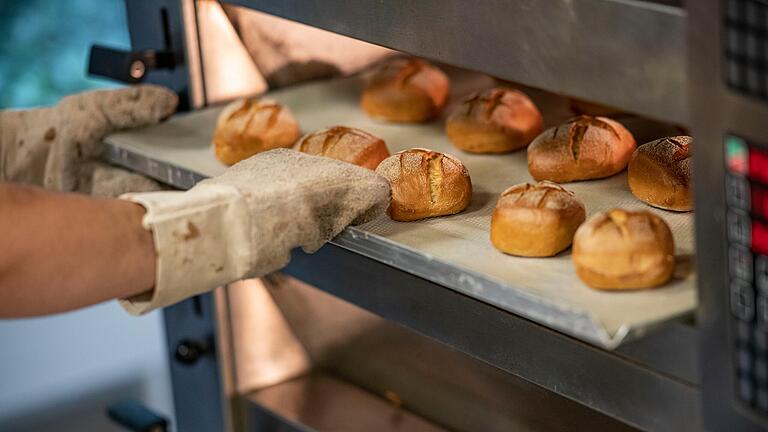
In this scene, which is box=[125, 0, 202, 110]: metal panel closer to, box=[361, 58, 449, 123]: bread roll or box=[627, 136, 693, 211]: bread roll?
box=[361, 58, 449, 123]: bread roll

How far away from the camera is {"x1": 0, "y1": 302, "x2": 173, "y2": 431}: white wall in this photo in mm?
3143

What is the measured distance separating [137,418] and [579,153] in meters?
1.05

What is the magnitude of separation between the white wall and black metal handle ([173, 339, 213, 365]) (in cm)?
127

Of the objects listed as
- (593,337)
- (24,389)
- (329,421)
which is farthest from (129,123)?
(24,389)

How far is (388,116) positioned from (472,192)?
0.38 m

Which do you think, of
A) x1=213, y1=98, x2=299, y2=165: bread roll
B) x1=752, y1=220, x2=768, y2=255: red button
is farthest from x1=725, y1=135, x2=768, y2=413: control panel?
x1=213, y1=98, x2=299, y2=165: bread roll

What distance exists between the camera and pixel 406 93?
1.82 m

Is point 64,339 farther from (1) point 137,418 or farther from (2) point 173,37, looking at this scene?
(2) point 173,37

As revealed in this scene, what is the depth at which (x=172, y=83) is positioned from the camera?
1.96m

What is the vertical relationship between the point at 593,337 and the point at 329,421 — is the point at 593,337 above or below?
above

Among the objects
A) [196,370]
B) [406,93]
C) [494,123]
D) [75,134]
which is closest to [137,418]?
[196,370]

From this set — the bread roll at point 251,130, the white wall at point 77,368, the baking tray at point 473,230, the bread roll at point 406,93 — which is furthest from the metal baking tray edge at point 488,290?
the white wall at point 77,368

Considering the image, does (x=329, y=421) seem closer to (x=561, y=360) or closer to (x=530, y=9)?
(x=561, y=360)

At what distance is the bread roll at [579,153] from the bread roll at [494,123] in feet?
0.40
